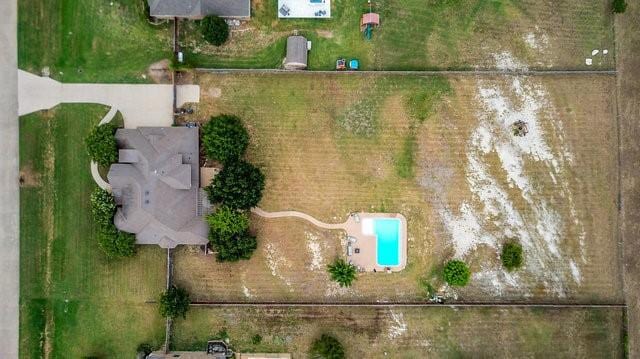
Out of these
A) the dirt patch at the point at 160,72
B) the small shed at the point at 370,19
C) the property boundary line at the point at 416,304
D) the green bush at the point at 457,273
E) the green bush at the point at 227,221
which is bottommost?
the property boundary line at the point at 416,304

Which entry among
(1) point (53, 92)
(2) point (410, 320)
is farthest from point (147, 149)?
(2) point (410, 320)

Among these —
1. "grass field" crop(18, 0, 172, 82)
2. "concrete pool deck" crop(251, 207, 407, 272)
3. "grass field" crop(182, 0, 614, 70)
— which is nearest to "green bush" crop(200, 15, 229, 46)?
"grass field" crop(182, 0, 614, 70)

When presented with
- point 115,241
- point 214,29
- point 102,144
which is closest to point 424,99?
point 214,29

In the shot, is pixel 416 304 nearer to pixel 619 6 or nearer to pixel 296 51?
pixel 296 51

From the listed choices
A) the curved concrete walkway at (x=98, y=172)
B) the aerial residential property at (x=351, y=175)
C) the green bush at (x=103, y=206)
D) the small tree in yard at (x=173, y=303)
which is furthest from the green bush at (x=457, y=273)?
the curved concrete walkway at (x=98, y=172)

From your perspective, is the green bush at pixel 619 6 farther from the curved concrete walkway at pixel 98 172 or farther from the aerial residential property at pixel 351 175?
the curved concrete walkway at pixel 98 172

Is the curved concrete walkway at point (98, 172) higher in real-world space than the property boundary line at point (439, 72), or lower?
lower

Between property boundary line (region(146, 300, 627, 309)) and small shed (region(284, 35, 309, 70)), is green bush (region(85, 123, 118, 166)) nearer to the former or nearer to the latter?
property boundary line (region(146, 300, 627, 309))
